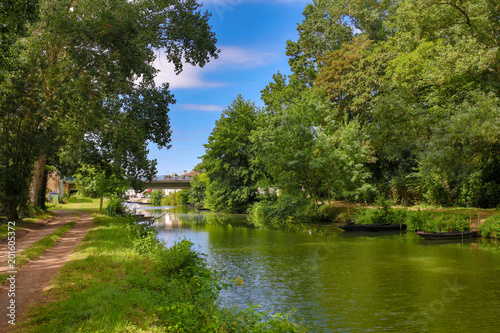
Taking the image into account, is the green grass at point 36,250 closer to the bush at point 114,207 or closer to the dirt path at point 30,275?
the dirt path at point 30,275

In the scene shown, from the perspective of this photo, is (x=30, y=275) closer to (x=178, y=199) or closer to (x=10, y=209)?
(x=10, y=209)

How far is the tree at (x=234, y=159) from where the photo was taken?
5000cm

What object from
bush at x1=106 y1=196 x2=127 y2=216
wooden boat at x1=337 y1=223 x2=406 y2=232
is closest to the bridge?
bush at x1=106 y1=196 x2=127 y2=216

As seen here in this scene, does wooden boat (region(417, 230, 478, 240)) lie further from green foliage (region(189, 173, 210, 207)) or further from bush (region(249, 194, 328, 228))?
green foliage (region(189, 173, 210, 207))

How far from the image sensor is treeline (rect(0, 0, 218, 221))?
17.9 meters

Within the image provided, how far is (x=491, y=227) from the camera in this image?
21750mm

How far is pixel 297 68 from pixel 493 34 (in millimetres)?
26117

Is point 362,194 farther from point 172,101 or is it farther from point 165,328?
point 165,328

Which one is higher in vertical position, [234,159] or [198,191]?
[234,159]

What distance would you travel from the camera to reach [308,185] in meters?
37.5

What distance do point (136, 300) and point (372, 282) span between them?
28.9 feet

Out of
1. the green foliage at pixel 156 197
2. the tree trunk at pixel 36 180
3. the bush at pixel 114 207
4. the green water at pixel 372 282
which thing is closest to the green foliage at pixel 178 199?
the green foliage at pixel 156 197

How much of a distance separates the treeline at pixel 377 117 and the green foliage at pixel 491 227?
290 centimetres

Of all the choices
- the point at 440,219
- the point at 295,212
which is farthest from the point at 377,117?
the point at 295,212
